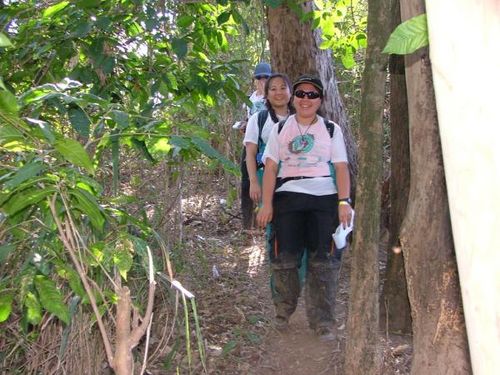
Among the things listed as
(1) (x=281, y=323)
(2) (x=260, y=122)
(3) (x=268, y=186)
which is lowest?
(1) (x=281, y=323)

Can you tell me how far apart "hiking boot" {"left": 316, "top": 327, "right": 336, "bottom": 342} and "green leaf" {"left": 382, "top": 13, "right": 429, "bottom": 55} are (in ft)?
11.9

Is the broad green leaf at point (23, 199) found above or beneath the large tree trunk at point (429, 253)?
above

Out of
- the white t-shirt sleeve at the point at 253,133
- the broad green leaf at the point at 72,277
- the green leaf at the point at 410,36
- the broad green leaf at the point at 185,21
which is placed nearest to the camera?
the green leaf at the point at 410,36

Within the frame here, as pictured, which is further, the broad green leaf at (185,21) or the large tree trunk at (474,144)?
the broad green leaf at (185,21)

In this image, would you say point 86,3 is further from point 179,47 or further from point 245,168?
point 245,168

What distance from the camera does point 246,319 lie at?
5.32 metres

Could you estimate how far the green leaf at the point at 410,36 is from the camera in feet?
4.38

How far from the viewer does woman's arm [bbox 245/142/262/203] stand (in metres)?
5.05

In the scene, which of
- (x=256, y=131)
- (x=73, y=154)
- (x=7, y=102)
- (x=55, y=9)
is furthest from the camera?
(x=256, y=131)

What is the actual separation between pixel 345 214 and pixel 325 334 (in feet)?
2.92

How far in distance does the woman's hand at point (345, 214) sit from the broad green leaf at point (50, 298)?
253 centimetres

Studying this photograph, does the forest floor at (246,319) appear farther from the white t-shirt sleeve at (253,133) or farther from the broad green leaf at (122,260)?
the broad green leaf at (122,260)

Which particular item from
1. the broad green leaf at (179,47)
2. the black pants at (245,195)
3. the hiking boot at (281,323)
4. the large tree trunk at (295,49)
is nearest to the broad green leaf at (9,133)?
the broad green leaf at (179,47)

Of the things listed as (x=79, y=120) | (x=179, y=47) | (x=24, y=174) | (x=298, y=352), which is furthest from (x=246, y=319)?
(x=24, y=174)
